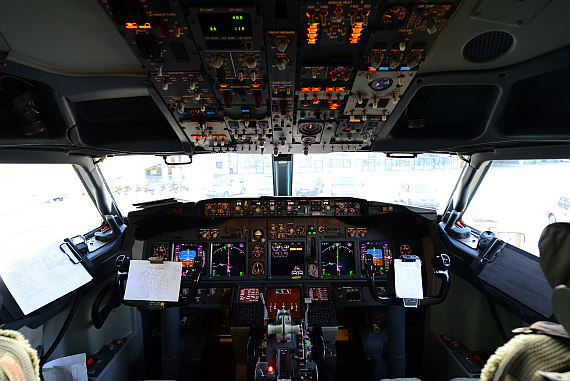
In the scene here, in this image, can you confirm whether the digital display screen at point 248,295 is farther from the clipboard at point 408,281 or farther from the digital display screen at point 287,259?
the clipboard at point 408,281

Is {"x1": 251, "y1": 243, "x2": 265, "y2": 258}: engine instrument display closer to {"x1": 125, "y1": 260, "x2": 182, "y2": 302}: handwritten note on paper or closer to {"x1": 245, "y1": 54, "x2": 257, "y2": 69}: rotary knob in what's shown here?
{"x1": 125, "y1": 260, "x2": 182, "y2": 302}: handwritten note on paper

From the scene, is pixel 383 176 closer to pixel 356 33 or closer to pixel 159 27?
pixel 356 33

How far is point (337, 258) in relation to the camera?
3510 mm

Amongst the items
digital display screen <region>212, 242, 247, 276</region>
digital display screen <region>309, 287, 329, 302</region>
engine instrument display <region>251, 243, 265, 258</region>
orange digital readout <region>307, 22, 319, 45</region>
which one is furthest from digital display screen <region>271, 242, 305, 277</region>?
orange digital readout <region>307, 22, 319, 45</region>

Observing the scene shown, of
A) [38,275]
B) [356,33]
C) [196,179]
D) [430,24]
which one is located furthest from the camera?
[196,179]

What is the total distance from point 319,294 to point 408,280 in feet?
4.02

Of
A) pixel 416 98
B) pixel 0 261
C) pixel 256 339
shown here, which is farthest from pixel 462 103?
pixel 0 261

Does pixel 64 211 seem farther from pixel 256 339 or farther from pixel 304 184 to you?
pixel 304 184

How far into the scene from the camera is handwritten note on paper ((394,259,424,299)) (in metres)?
2.41

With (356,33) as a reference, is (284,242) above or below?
below

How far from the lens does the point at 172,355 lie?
285 cm

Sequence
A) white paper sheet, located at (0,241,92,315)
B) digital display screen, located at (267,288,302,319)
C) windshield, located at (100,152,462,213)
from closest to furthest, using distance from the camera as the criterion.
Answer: white paper sheet, located at (0,241,92,315)
digital display screen, located at (267,288,302,319)
windshield, located at (100,152,462,213)

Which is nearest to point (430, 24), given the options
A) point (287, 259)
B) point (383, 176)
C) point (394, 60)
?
point (394, 60)

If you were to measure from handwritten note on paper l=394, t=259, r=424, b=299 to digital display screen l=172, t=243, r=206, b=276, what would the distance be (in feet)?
7.03
